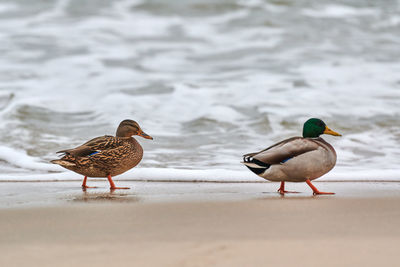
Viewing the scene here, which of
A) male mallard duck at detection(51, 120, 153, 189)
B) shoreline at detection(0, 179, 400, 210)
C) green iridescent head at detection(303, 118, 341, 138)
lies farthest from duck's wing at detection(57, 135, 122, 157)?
green iridescent head at detection(303, 118, 341, 138)

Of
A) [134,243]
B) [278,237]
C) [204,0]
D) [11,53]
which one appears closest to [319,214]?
[278,237]

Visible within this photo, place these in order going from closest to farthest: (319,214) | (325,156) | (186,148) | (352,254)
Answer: (352,254) < (319,214) < (325,156) < (186,148)

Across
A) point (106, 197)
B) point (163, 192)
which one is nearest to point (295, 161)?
point (163, 192)

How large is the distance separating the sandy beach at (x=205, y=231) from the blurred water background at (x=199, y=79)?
169 centimetres

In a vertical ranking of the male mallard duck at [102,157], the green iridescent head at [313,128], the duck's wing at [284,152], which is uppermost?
the green iridescent head at [313,128]

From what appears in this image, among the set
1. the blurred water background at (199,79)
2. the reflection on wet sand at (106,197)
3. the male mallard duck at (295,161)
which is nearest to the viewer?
the reflection on wet sand at (106,197)

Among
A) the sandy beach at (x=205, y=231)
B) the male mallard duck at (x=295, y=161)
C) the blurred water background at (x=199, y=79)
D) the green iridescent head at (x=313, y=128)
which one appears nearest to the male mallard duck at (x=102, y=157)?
the sandy beach at (x=205, y=231)

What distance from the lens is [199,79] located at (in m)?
12.4

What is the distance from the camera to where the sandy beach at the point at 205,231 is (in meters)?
2.88

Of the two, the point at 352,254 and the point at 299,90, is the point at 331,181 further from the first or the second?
Answer: the point at 299,90

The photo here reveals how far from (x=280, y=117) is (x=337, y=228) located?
632cm

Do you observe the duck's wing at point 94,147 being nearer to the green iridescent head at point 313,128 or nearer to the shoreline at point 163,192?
the shoreline at point 163,192

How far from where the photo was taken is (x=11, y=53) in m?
13.7

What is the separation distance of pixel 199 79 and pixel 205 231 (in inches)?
359
